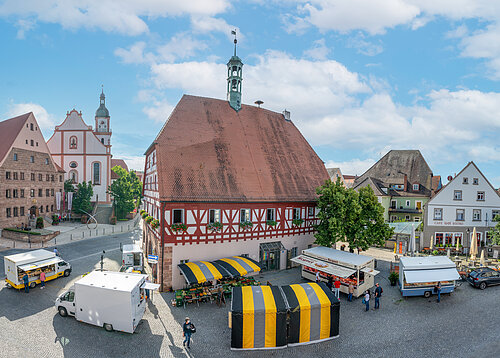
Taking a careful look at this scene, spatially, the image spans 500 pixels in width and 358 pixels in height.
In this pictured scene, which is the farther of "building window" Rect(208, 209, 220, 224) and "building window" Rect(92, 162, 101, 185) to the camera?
"building window" Rect(92, 162, 101, 185)

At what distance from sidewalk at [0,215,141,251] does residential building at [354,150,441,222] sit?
121 feet

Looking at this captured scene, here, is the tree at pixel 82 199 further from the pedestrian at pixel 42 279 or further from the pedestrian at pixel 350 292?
the pedestrian at pixel 350 292

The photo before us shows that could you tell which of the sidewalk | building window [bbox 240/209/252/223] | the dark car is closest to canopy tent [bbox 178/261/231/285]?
building window [bbox 240/209/252/223]

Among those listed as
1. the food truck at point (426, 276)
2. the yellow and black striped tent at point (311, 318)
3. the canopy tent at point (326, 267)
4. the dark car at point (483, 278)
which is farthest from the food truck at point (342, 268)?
the dark car at point (483, 278)

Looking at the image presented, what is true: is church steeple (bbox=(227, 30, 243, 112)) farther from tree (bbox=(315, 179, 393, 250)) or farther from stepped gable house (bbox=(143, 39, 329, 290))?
tree (bbox=(315, 179, 393, 250))

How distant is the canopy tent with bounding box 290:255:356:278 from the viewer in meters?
19.5

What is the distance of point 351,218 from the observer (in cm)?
2430

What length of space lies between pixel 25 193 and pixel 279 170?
1396 inches

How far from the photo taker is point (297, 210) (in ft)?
86.5

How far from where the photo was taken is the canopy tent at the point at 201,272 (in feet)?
59.3

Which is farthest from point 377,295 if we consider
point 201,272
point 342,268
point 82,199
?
point 82,199

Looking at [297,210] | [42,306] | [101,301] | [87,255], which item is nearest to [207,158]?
[297,210]

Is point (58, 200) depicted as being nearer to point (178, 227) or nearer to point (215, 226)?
point (178, 227)

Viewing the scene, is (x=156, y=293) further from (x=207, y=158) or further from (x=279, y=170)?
(x=279, y=170)
